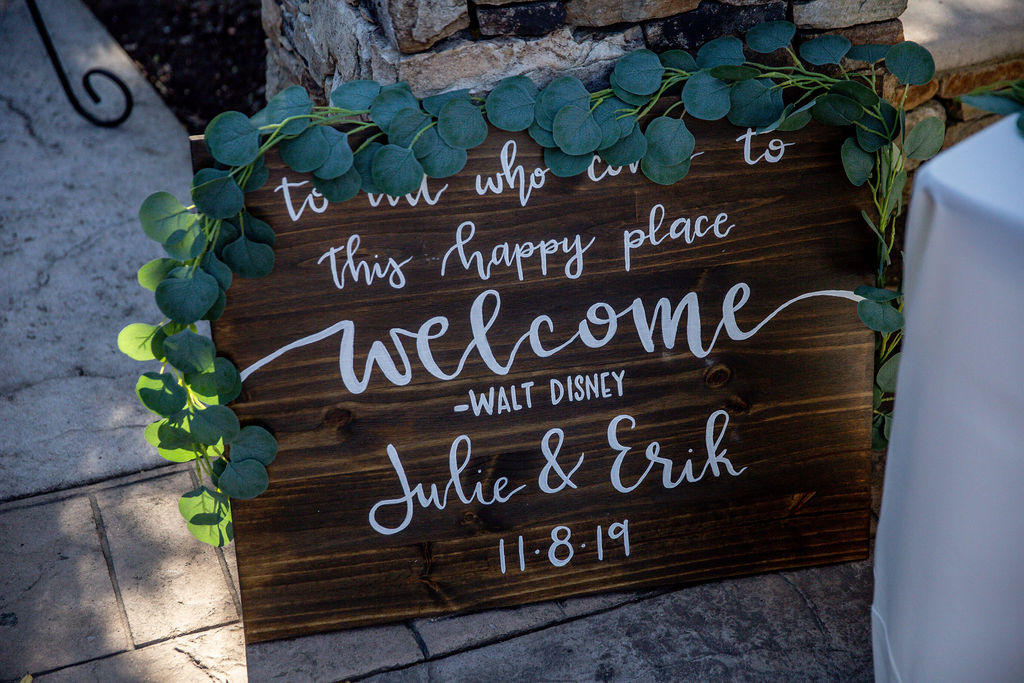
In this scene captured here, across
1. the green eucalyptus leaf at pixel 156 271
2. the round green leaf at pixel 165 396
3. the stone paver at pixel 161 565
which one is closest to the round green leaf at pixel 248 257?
the green eucalyptus leaf at pixel 156 271

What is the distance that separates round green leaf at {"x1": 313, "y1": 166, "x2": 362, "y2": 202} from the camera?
1.28 m

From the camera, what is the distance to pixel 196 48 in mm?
3672

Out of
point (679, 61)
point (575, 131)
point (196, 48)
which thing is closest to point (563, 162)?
point (575, 131)

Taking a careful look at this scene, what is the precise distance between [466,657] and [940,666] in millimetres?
776

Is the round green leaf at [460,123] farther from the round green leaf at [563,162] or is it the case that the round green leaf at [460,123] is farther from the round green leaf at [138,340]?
the round green leaf at [138,340]

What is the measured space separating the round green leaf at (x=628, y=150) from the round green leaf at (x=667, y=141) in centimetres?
1

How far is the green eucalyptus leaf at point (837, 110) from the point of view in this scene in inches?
53.6

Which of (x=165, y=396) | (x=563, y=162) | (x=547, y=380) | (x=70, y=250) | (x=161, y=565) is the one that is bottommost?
(x=161, y=565)

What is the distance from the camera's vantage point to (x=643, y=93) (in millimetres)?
1340

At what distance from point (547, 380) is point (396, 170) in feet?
1.45

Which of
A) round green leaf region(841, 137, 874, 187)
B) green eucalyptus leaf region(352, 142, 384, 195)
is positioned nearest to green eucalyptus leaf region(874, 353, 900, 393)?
round green leaf region(841, 137, 874, 187)

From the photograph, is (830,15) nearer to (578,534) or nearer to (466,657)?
(578,534)

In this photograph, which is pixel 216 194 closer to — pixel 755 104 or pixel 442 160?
pixel 442 160

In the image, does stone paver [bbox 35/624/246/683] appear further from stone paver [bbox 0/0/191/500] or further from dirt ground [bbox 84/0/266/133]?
dirt ground [bbox 84/0/266/133]
